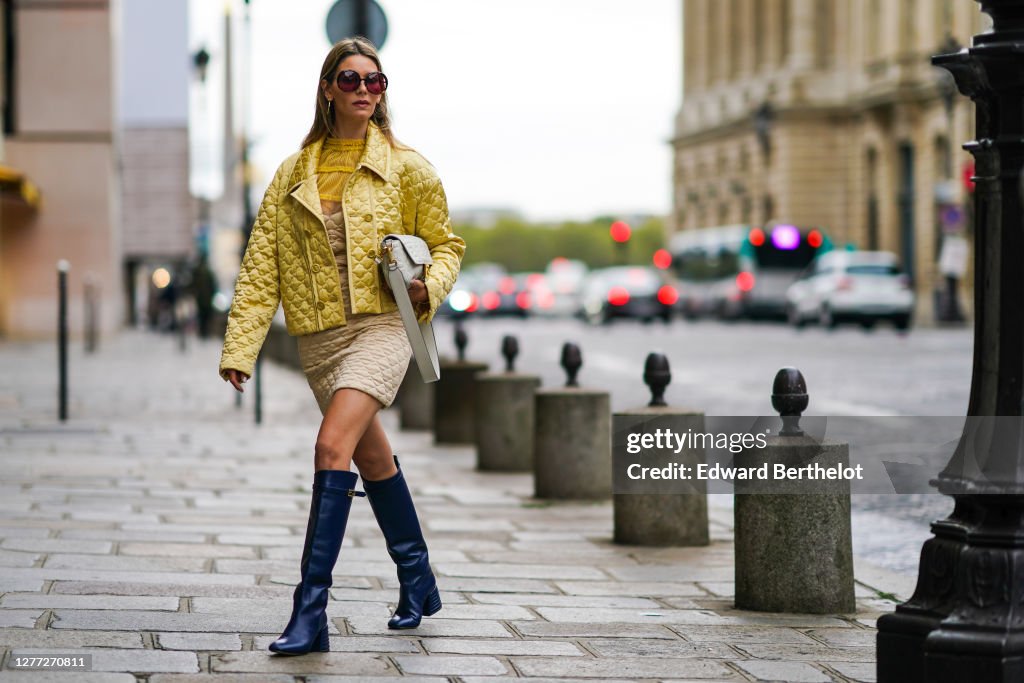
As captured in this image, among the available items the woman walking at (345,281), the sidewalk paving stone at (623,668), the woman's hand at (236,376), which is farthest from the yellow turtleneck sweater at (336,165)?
the sidewalk paving stone at (623,668)

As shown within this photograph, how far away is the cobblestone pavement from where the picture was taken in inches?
208

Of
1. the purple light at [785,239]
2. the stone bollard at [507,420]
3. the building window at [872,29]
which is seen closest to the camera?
the stone bollard at [507,420]

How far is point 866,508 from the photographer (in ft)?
31.7

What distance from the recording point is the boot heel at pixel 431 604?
5879 mm

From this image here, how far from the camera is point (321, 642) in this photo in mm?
5352

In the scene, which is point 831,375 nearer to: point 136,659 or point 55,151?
point 136,659

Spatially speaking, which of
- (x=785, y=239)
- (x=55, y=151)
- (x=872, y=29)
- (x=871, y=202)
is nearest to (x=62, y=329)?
(x=55, y=151)

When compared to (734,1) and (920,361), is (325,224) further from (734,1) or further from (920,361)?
(734,1)

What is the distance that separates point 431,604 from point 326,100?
5.29ft

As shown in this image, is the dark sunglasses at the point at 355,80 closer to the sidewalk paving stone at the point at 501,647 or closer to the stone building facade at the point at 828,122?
the sidewalk paving stone at the point at 501,647

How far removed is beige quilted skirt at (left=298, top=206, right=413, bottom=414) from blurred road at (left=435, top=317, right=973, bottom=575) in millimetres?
2961

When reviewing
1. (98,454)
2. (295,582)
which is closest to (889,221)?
(98,454)

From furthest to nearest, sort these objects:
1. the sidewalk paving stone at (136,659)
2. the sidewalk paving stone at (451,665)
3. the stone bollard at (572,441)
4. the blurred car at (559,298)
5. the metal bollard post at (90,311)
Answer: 1. the blurred car at (559,298)
2. the metal bollard post at (90,311)
3. the stone bollard at (572,441)
4. the sidewalk paving stone at (451,665)
5. the sidewalk paving stone at (136,659)

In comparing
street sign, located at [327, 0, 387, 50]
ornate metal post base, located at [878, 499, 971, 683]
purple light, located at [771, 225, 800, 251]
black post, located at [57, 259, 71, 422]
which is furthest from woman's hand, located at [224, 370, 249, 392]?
purple light, located at [771, 225, 800, 251]
